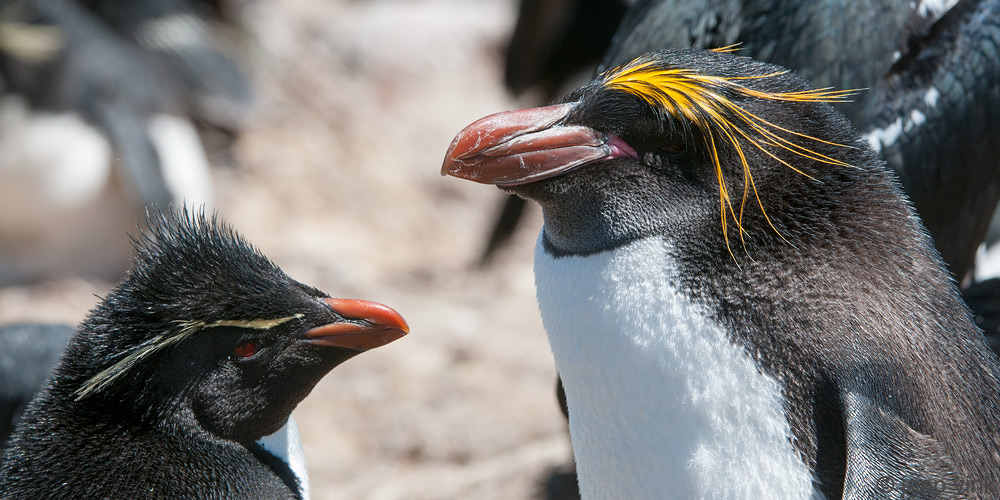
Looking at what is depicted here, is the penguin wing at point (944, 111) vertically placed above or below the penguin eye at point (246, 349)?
below

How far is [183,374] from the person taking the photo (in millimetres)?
1925

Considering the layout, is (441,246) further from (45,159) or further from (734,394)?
(734,394)

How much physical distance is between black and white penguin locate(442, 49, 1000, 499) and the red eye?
534 millimetres

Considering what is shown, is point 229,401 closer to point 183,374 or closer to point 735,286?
point 183,374

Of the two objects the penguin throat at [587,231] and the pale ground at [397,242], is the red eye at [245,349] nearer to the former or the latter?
the penguin throat at [587,231]

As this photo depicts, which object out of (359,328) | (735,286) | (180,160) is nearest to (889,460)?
(735,286)

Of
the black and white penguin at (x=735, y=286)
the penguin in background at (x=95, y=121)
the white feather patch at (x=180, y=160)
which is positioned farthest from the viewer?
the white feather patch at (x=180, y=160)

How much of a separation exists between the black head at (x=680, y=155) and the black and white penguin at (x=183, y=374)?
1.47ft

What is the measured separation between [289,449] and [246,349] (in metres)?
0.29

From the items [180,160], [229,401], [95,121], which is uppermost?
[95,121]

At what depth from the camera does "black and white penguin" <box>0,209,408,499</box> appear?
188 cm

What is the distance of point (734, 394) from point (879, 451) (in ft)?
0.75

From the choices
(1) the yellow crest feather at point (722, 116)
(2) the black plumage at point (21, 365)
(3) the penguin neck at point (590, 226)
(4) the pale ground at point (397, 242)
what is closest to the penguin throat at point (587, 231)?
(3) the penguin neck at point (590, 226)

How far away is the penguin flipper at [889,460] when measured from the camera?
5.03 feet
